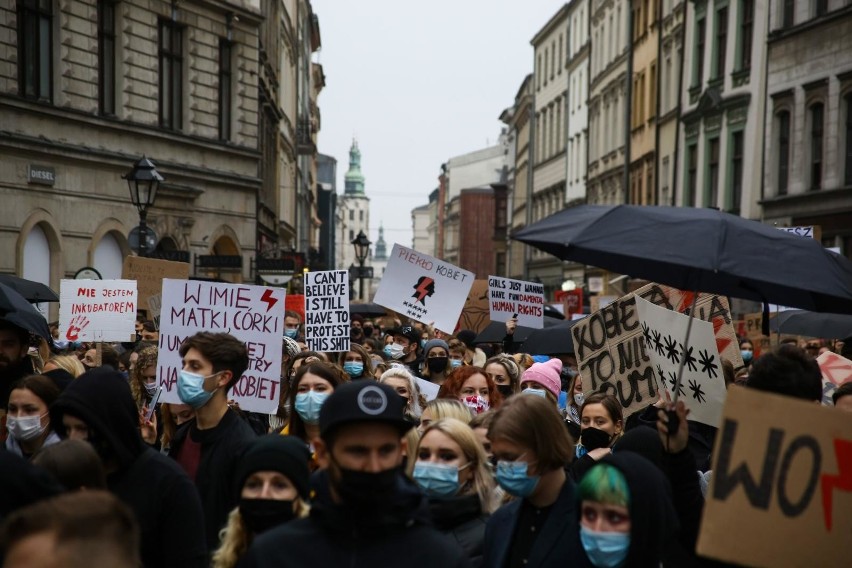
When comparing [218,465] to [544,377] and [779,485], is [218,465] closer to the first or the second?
[779,485]

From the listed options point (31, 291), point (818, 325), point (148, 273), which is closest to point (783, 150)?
point (818, 325)

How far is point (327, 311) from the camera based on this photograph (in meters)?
13.9

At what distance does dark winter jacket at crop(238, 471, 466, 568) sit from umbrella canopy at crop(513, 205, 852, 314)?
252 centimetres

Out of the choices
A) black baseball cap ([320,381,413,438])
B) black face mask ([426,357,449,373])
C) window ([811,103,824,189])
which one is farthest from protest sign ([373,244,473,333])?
window ([811,103,824,189])

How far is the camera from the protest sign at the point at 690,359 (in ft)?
27.1

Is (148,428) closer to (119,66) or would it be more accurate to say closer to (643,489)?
(643,489)

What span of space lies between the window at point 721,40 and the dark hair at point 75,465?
35.4 m

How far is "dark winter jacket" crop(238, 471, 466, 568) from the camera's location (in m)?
4.09

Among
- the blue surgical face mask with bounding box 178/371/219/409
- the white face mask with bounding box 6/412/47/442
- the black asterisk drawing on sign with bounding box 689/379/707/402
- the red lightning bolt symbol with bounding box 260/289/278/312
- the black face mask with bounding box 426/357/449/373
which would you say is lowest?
the black face mask with bounding box 426/357/449/373

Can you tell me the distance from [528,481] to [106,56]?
1022 inches

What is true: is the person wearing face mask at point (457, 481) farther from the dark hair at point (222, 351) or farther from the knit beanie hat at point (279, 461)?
the dark hair at point (222, 351)

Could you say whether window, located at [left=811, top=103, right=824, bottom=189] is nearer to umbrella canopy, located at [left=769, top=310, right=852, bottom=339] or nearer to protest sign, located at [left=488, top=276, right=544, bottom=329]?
umbrella canopy, located at [left=769, top=310, right=852, bottom=339]

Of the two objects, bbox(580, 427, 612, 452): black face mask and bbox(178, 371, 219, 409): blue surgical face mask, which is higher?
bbox(178, 371, 219, 409): blue surgical face mask

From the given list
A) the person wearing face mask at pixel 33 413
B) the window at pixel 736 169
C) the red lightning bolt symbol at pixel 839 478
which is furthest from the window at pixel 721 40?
the red lightning bolt symbol at pixel 839 478
